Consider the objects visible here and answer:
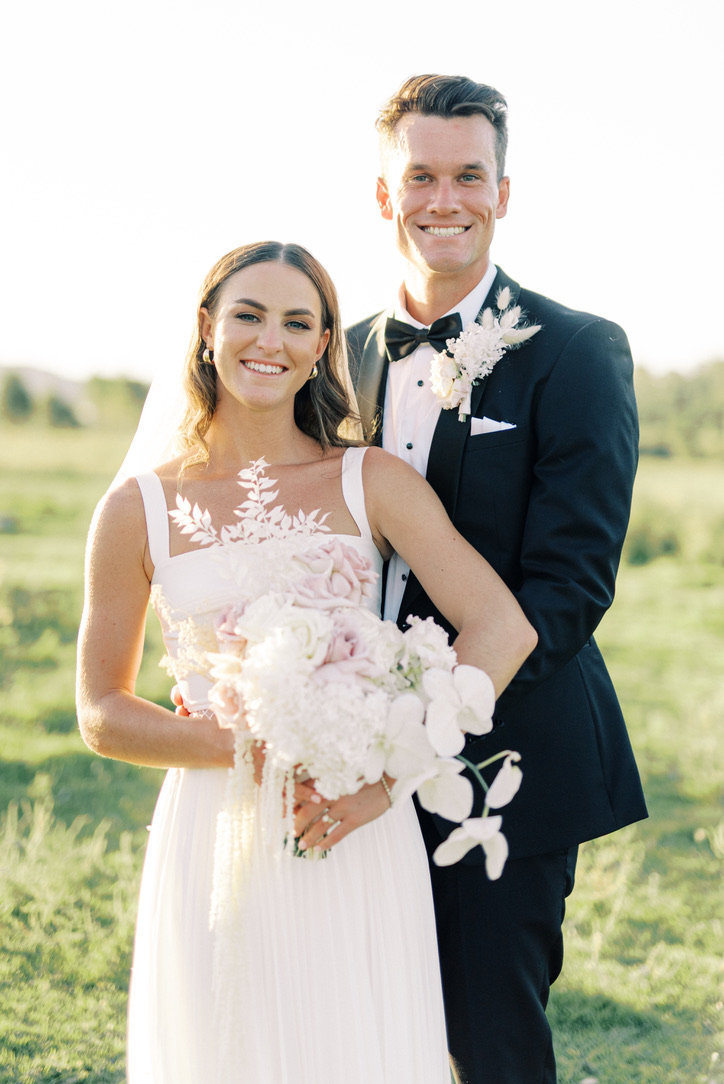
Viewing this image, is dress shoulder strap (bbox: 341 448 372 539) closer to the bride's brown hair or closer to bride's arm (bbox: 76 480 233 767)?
the bride's brown hair

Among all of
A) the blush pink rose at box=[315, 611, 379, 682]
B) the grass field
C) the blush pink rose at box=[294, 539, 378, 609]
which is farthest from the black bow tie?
the grass field

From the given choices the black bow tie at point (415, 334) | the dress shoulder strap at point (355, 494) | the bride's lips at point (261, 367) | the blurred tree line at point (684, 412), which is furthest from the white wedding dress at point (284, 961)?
the blurred tree line at point (684, 412)

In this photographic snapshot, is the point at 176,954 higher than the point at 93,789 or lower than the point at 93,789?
higher

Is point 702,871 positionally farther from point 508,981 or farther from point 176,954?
point 176,954

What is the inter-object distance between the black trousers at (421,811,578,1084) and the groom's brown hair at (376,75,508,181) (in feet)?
6.99

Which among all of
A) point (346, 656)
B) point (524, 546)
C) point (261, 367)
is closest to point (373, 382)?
point (261, 367)

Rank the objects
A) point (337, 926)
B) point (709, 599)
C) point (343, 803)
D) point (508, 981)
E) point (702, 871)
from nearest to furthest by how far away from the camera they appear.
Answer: point (343, 803) → point (337, 926) → point (508, 981) → point (702, 871) → point (709, 599)

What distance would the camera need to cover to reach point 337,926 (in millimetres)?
2791

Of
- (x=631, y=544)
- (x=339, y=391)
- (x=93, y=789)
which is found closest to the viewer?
(x=339, y=391)

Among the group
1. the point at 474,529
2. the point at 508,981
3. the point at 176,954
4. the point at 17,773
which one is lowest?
the point at 17,773

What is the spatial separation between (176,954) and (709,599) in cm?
1076

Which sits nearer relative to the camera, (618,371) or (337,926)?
(337,926)

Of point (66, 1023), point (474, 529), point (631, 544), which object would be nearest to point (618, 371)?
point (474, 529)

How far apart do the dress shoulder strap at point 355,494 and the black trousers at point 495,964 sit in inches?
33.4
